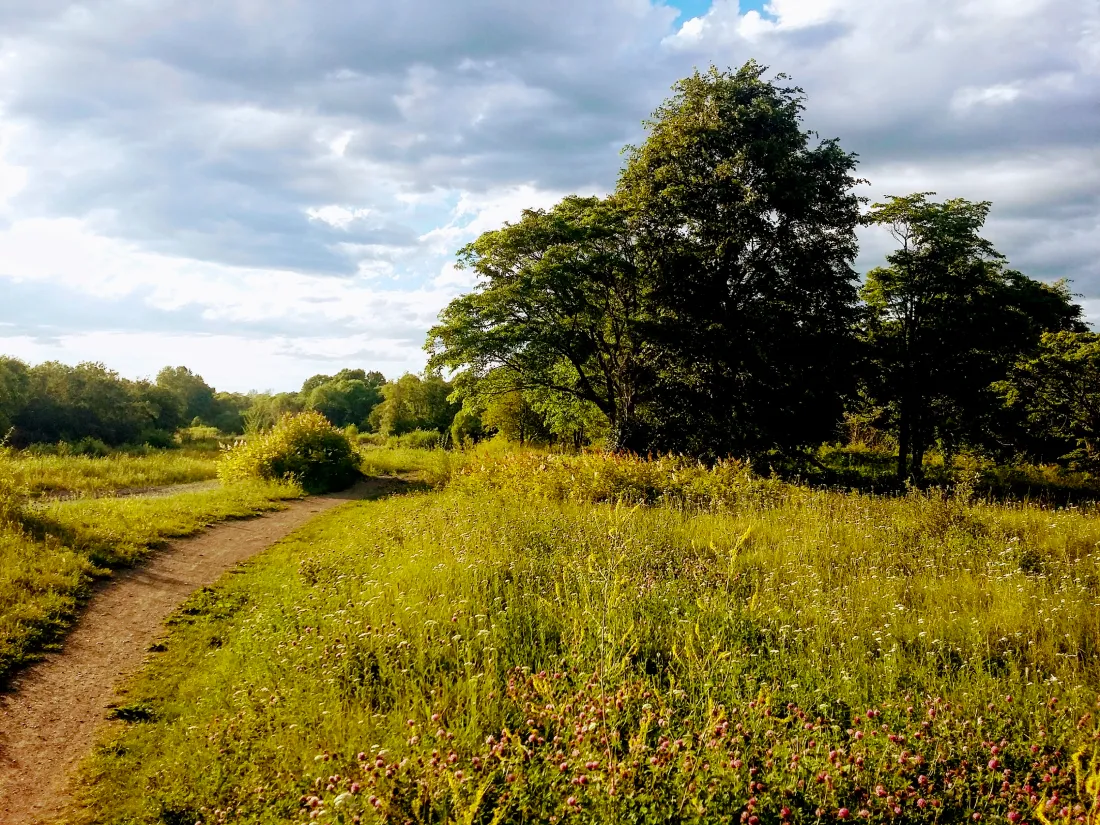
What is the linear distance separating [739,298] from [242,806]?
2069cm

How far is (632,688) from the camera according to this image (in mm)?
3801

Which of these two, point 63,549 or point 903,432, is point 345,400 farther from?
point 63,549

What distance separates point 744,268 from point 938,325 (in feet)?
27.2

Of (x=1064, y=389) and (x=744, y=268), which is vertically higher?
(x=744, y=268)

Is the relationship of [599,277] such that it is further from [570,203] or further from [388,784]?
[388,784]

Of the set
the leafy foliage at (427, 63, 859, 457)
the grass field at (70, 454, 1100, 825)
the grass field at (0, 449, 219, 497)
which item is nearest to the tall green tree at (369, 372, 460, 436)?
the grass field at (0, 449, 219, 497)

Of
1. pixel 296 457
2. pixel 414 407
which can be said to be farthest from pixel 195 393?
pixel 296 457

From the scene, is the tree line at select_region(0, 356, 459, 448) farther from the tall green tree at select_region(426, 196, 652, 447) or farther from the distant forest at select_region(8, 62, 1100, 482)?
the distant forest at select_region(8, 62, 1100, 482)

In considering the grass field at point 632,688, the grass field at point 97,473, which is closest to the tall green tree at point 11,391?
the grass field at point 97,473

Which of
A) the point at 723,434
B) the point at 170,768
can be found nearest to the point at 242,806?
the point at 170,768

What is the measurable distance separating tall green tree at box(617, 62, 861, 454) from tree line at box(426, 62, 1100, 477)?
67mm

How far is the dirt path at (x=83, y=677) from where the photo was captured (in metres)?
4.12

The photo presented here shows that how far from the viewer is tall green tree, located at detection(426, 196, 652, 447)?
2062 centimetres

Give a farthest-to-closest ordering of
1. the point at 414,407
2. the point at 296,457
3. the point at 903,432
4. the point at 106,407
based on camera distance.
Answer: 1. the point at 414,407
2. the point at 106,407
3. the point at 903,432
4. the point at 296,457
